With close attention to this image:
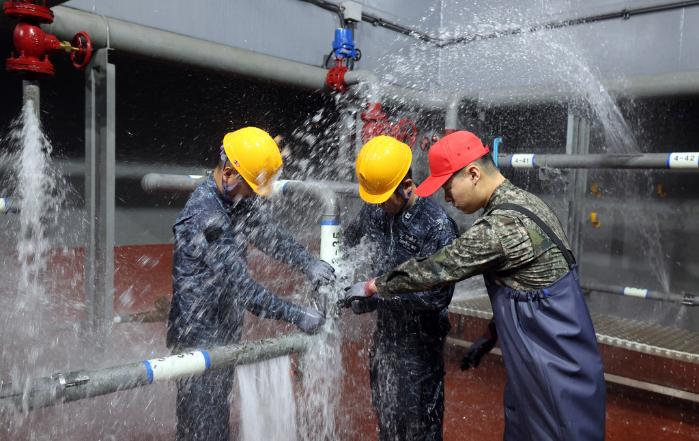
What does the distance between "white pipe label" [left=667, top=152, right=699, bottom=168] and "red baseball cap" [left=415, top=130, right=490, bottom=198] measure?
233cm

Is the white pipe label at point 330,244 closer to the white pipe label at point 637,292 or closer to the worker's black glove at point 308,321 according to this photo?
the worker's black glove at point 308,321

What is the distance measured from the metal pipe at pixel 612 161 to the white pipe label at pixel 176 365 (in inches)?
134

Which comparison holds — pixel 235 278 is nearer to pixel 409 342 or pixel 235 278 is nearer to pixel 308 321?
pixel 308 321

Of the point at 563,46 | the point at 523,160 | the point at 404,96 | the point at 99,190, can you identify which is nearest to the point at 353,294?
the point at 99,190

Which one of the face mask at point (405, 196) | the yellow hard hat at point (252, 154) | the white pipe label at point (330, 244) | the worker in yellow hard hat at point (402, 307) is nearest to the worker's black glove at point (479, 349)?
the worker in yellow hard hat at point (402, 307)

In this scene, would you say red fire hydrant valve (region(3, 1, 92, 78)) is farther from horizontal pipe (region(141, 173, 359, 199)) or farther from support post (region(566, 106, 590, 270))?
support post (region(566, 106, 590, 270))

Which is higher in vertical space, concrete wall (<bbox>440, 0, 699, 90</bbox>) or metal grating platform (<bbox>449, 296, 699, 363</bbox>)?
concrete wall (<bbox>440, 0, 699, 90</bbox>)

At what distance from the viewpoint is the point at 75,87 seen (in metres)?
4.07

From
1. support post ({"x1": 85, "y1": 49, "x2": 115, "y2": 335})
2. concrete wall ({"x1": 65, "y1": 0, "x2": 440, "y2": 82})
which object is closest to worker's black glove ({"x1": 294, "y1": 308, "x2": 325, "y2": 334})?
support post ({"x1": 85, "y1": 49, "x2": 115, "y2": 335})

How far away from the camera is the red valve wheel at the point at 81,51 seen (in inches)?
115

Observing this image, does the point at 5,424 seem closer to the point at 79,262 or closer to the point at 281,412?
the point at 79,262

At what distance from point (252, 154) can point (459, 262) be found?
95cm

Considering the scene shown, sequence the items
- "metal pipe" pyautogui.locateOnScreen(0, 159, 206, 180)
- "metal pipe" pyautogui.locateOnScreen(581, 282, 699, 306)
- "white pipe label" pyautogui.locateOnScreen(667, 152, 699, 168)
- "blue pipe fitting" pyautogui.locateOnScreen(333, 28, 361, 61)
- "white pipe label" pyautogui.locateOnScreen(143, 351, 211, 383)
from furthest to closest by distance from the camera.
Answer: "blue pipe fitting" pyautogui.locateOnScreen(333, 28, 361, 61)
"metal pipe" pyautogui.locateOnScreen(581, 282, 699, 306)
"metal pipe" pyautogui.locateOnScreen(0, 159, 206, 180)
"white pipe label" pyautogui.locateOnScreen(667, 152, 699, 168)
"white pipe label" pyautogui.locateOnScreen(143, 351, 211, 383)

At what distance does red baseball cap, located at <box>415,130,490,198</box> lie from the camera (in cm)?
202
